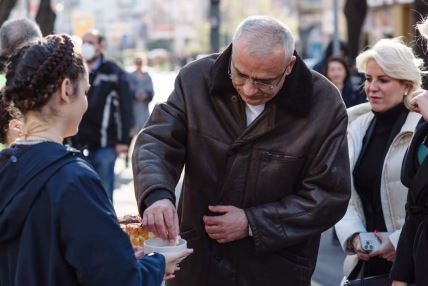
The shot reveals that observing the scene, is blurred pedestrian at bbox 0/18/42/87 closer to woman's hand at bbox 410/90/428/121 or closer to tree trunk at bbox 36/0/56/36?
woman's hand at bbox 410/90/428/121

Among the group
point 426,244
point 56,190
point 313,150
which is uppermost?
point 56,190

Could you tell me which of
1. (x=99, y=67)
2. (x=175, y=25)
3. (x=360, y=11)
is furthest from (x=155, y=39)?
(x=99, y=67)

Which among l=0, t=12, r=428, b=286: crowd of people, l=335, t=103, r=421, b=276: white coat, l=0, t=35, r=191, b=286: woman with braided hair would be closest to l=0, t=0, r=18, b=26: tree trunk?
l=335, t=103, r=421, b=276: white coat

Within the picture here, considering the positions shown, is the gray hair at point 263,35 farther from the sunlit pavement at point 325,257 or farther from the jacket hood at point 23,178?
the sunlit pavement at point 325,257

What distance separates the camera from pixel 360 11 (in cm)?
1725

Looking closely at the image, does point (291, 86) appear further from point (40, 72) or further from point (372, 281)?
point (40, 72)

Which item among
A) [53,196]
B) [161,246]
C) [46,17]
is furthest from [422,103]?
[46,17]

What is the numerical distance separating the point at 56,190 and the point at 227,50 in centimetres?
157

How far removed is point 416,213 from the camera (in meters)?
4.09

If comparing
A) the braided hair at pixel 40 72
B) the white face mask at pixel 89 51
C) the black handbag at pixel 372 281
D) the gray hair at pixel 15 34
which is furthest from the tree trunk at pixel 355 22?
the braided hair at pixel 40 72

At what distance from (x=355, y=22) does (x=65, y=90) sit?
48.1 feet

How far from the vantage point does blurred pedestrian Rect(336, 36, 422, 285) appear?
5.04m

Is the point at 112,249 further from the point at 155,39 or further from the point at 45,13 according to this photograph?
the point at 155,39

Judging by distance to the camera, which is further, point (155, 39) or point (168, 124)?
point (155, 39)
